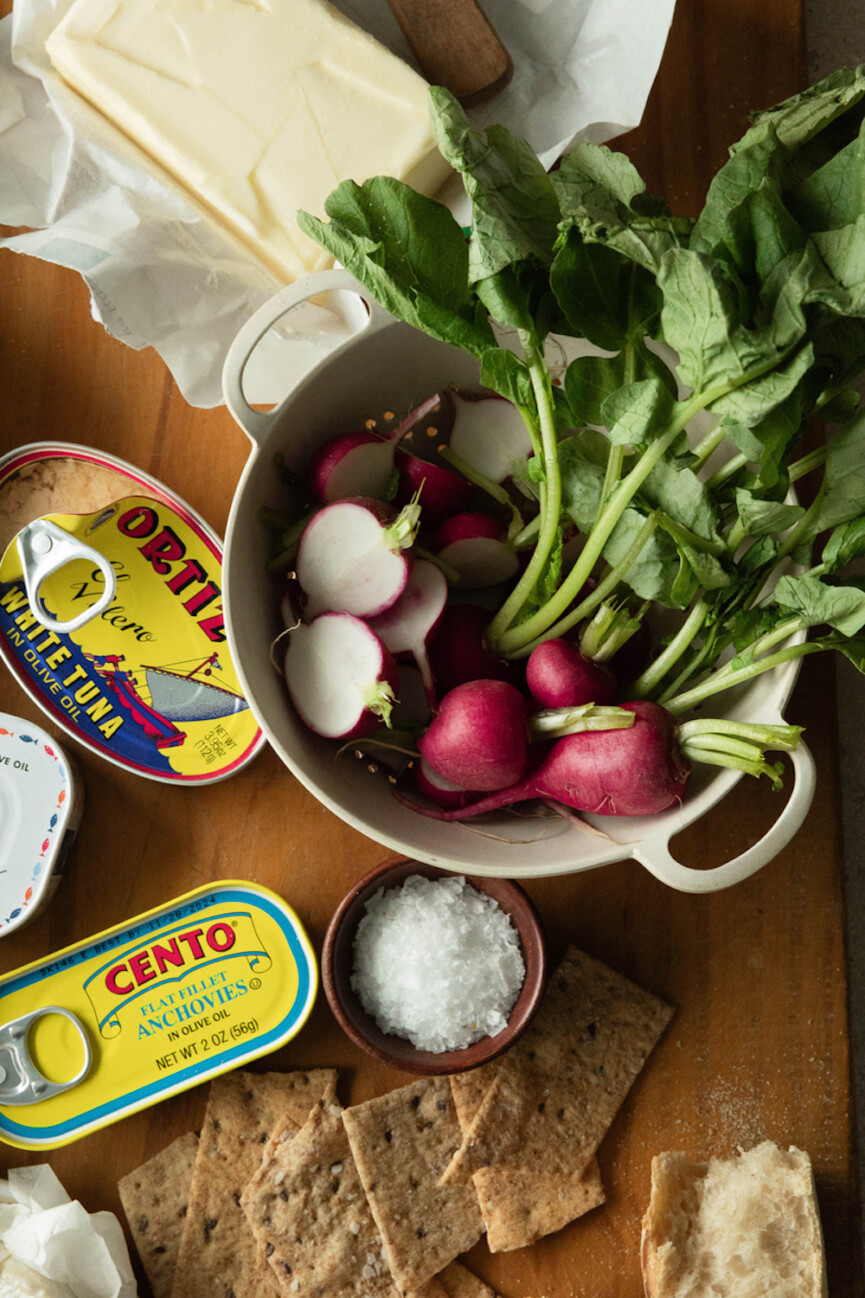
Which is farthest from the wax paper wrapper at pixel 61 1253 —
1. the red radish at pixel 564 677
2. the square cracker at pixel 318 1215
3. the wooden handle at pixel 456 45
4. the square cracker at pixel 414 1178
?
the wooden handle at pixel 456 45

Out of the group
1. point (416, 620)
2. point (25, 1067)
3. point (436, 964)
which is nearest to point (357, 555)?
point (416, 620)

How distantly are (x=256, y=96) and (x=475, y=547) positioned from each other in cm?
52

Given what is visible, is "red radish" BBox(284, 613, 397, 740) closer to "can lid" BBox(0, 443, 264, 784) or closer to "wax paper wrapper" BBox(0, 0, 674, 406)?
"can lid" BBox(0, 443, 264, 784)

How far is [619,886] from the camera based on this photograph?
101cm

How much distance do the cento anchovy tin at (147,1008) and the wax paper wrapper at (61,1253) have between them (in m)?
0.07

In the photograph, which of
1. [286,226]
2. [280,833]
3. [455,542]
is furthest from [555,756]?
[286,226]

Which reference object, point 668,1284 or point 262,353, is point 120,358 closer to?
point 262,353

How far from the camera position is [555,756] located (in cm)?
83

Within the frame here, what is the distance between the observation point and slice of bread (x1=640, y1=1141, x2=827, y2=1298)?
0.92 m

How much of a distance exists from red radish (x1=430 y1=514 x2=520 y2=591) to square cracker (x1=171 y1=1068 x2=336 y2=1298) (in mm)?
532

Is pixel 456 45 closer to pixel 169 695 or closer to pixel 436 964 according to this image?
pixel 169 695

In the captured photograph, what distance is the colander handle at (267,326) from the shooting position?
79 cm

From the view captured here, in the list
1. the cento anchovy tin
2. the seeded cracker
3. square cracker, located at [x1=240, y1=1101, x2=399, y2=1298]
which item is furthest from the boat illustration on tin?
the seeded cracker

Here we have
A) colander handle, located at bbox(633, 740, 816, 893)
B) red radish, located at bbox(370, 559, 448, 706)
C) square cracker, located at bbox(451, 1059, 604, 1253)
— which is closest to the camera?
colander handle, located at bbox(633, 740, 816, 893)
